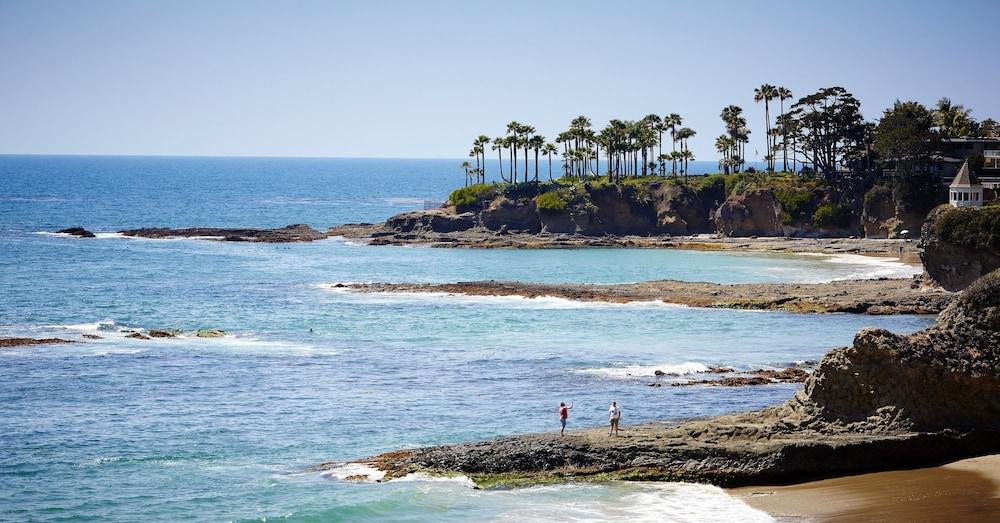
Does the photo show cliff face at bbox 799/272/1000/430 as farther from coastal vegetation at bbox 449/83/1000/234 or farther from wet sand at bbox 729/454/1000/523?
coastal vegetation at bbox 449/83/1000/234

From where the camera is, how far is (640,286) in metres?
76.6

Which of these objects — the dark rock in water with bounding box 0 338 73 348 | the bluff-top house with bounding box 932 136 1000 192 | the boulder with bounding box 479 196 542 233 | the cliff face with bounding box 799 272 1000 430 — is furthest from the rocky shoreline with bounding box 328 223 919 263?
the cliff face with bounding box 799 272 1000 430

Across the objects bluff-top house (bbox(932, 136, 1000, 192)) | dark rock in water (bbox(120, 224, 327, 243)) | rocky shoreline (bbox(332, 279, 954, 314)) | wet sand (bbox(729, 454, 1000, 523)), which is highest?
bluff-top house (bbox(932, 136, 1000, 192))

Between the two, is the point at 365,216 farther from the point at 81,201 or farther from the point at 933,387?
the point at 933,387

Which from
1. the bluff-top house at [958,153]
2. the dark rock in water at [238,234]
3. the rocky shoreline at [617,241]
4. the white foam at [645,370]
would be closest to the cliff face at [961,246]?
the rocky shoreline at [617,241]

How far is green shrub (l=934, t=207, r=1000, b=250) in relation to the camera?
66.1 metres

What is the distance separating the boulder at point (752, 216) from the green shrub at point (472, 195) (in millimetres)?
26688

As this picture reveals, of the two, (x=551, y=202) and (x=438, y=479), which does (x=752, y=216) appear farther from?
(x=438, y=479)

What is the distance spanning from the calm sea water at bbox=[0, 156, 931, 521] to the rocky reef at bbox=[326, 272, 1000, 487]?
1.05 m

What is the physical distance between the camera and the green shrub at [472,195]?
126494 millimetres

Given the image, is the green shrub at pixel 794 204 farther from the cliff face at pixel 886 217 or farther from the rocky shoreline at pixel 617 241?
the cliff face at pixel 886 217

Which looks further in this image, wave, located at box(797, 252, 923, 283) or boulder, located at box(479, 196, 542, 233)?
boulder, located at box(479, 196, 542, 233)

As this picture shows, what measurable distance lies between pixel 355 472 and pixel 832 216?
289 ft

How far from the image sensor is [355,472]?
32.4 m
